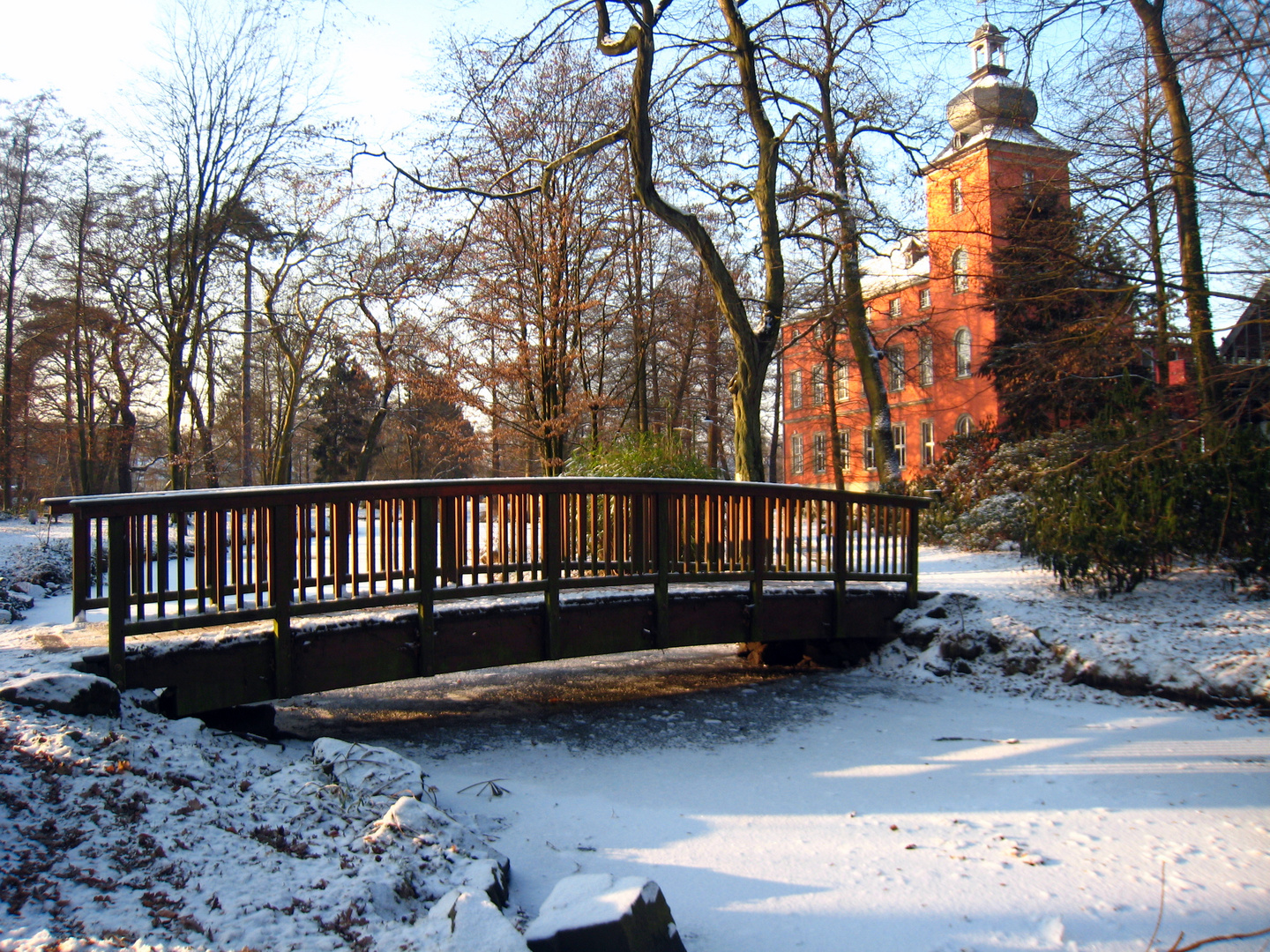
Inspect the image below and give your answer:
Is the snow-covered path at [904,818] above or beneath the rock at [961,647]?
beneath

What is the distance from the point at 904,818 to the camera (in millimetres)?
4402

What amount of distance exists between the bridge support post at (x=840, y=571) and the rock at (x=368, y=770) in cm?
433

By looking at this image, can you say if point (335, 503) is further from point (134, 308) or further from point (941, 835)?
point (134, 308)

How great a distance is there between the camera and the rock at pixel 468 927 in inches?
106

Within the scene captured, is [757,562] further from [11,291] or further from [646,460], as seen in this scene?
[11,291]

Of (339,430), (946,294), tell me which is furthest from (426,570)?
(339,430)

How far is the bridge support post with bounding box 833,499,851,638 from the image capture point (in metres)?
7.43

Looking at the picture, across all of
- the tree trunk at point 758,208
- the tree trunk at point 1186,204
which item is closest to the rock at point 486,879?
the tree trunk at point 1186,204

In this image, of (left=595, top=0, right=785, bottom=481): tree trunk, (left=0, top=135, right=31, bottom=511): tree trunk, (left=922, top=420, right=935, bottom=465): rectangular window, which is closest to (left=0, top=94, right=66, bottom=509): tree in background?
(left=0, top=135, right=31, bottom=511): tree trunk

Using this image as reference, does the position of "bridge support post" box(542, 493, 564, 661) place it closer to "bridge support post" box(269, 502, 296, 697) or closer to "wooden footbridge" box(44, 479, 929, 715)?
"wooden footbridge" box(44, 479, 929, 715)

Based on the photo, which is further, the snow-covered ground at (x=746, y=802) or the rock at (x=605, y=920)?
the snow-covered ground at (x=746, y=802)

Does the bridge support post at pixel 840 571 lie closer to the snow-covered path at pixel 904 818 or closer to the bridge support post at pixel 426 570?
the snow-covered path at pixel 904 818

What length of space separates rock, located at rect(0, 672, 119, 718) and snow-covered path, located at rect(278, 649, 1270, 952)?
5.69 feet

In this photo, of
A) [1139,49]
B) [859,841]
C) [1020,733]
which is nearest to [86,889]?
[859,841]
